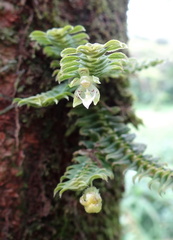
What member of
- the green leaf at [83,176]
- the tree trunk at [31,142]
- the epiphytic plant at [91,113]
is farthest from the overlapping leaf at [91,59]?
the tree trunk at [31,142]

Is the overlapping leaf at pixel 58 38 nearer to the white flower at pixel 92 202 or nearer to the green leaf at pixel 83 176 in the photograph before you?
the green leaf at pixel 83 176

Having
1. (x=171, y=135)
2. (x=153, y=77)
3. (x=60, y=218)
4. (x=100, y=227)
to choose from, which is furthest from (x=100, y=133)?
(x=153, y=77)

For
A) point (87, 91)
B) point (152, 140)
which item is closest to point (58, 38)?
point (87, 91)

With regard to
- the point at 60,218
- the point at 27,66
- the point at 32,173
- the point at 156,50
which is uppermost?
the point at 156,50

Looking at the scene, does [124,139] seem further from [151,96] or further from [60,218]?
[151,96]

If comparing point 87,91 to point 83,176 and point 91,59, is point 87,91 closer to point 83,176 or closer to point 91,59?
point 91,59

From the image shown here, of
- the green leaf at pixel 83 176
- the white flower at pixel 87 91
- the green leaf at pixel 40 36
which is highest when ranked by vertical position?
the green leaf at pixel 40 36
